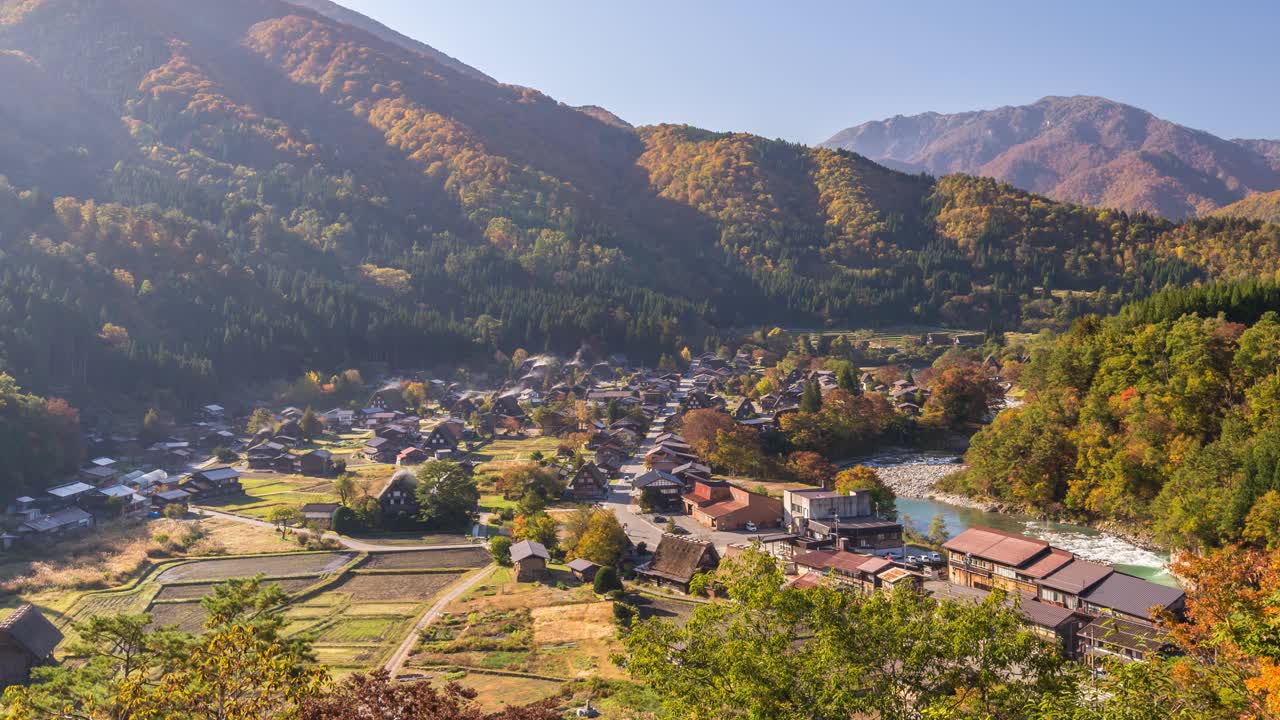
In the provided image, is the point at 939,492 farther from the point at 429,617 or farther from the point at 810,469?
the point at 429,617

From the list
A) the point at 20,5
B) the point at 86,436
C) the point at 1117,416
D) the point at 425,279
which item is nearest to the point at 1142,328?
the point at 1117,416

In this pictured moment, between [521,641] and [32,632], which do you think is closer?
[32,632]

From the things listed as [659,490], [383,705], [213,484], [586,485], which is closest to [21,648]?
[383,705]

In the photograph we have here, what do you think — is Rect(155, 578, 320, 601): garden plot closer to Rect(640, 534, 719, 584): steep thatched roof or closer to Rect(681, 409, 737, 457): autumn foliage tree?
Rect(640, 534, 719, 584): steep thatched roof

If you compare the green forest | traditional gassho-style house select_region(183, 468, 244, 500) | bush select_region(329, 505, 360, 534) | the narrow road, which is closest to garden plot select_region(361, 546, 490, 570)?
the narrow road

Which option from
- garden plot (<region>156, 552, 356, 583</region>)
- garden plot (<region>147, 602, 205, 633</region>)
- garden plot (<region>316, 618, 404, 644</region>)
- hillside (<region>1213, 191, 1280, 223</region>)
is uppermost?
hillside (<region>1213, 191, 1280, 223</region>)

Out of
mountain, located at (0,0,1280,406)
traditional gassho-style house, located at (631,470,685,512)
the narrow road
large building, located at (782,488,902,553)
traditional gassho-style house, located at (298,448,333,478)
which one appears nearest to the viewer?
the narrow road

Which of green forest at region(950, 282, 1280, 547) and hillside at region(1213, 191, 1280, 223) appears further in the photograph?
hillside at region(1213, 191, 1280, 223)
